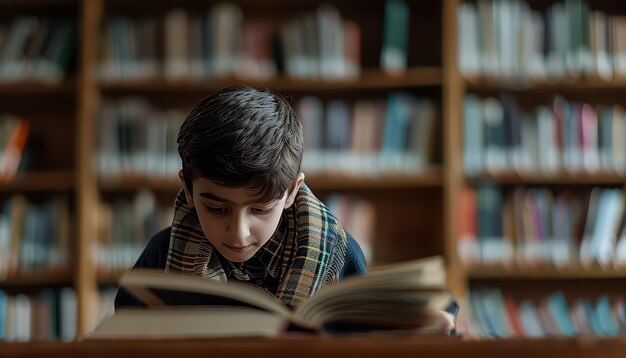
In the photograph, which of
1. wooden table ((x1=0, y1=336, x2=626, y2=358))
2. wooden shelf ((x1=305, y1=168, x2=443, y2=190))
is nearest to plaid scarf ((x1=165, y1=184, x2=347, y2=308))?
wooden table ((x1=0, y1=336, x2=626, y2=358))

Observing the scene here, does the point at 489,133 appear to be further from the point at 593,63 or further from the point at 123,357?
the point at 123,357

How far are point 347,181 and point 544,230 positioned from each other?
26.1 inches

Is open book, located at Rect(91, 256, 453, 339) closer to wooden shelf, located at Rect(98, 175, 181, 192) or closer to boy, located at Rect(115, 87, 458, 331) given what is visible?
boy, located at Rect(115, 87, 458, 331)

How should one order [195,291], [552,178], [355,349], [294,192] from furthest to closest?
[552,178] < [294,192] < [195,291] < [355,349]

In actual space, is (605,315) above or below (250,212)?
below

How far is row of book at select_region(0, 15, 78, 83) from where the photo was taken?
3021 millimetres

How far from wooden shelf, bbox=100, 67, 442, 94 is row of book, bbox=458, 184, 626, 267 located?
1.31ft

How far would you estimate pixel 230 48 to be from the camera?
9.79 ft

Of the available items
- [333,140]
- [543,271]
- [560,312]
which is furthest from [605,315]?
[333,140]

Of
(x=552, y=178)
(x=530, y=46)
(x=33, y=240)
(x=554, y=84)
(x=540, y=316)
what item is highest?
(x=530, y=46)

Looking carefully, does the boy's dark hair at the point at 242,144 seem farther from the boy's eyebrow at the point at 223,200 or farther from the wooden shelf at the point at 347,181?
the wooden shelf at the point at 347,181

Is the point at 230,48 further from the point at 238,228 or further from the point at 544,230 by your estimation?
the point at 238,228

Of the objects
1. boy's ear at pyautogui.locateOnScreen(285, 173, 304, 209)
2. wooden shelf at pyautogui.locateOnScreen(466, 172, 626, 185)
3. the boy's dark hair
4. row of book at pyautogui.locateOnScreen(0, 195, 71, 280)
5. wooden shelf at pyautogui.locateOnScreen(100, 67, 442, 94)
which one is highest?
wooden shelf at pyautogui.locateOnScreen(100, 67, 442, 94)

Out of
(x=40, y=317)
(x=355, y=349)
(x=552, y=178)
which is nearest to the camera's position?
(x=355, y=349)
